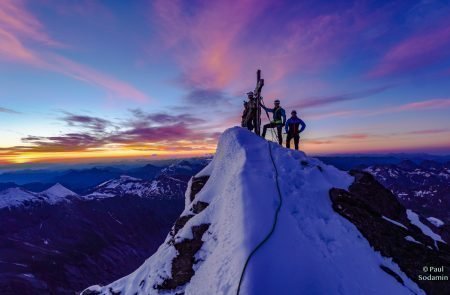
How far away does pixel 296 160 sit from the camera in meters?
19.1

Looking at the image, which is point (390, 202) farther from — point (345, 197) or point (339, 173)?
point (345, 197)

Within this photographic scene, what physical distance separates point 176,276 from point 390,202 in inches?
592

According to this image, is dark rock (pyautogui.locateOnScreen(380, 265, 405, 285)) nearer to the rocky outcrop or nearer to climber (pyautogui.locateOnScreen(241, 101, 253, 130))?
the rocky outcrop

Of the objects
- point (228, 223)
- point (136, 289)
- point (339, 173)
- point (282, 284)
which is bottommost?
point (136, 289)

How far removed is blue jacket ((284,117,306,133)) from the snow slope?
168 inches

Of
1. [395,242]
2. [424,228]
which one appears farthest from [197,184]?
[424,228]

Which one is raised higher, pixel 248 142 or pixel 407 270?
pixel 248 142

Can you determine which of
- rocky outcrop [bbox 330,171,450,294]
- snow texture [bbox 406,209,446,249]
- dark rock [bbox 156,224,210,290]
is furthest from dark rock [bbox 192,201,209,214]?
snow texture [bbox 406,209,446,249]

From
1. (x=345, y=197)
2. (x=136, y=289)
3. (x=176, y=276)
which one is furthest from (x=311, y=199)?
(x=136, y=289)

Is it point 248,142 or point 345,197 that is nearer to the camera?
point 345,197

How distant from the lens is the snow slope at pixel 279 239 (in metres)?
9.80

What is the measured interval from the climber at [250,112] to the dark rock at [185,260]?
551 inches

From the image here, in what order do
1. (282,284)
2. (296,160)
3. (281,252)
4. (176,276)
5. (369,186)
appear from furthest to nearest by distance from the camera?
(369,186), (296,160), (176,276), (281,252), (282,284)

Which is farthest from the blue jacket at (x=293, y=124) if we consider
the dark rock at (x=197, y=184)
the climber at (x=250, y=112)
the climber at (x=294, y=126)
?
the dark rock at (x=197, y=184)
